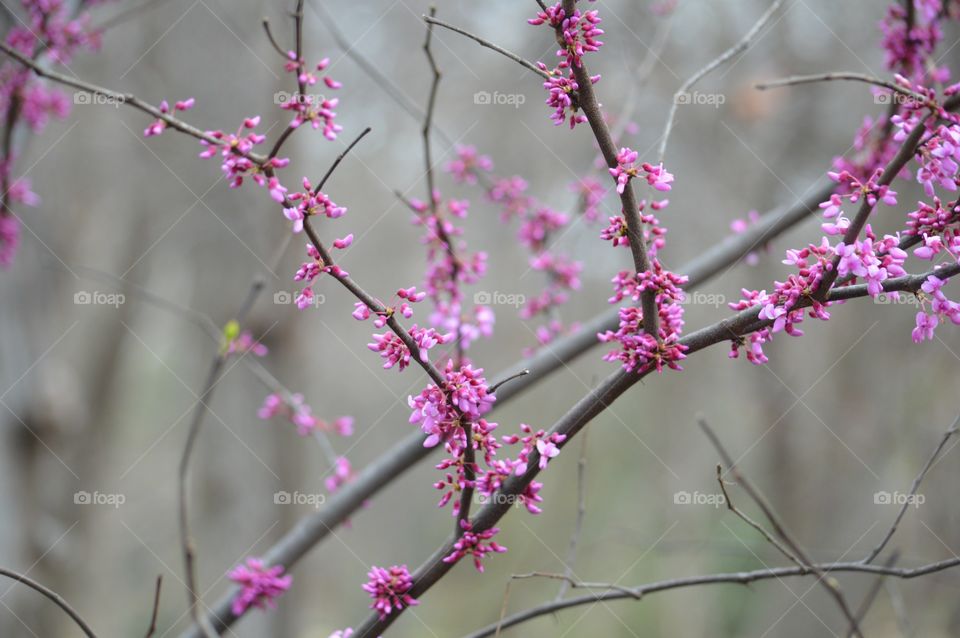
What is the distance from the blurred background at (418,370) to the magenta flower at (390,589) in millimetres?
798

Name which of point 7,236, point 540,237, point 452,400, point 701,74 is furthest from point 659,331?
point 7,236

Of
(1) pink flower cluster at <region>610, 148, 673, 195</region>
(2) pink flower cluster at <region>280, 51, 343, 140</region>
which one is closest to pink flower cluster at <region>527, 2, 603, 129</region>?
(1) pink flower cluster at <region>610, 148, 673, 195</region>

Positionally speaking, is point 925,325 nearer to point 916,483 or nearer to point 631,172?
point 916,483

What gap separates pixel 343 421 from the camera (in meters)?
3.12

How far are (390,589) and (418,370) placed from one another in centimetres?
705

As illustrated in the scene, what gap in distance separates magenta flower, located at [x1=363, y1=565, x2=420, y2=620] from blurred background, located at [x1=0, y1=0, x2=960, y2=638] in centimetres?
80

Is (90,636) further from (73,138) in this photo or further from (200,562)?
(73,138)

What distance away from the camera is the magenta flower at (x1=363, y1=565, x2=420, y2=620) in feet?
5.22

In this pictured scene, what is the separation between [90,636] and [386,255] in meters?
9.87

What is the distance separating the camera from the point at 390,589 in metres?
1.61

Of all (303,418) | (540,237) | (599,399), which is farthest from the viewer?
(540,237)

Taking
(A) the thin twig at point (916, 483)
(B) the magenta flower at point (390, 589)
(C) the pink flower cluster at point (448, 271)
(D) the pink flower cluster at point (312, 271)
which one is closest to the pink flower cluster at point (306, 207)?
(D) the pink flower cluster at point (312, 271)

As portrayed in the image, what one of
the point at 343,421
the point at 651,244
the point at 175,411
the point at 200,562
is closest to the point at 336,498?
the point at 343,421

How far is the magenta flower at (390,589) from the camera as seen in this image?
159cm
